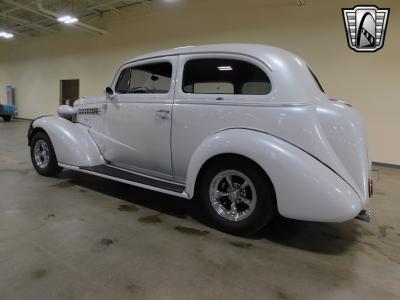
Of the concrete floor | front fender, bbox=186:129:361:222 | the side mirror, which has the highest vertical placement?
the side mirror

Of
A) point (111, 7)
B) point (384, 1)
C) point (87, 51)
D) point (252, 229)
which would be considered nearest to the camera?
point (252, 229)

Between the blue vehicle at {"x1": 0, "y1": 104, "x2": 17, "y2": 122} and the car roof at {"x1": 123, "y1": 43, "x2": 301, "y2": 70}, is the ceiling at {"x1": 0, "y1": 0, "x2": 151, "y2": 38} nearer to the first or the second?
the blue vehicle at {"x1": 0, "y1": 104, "x2": 17, "y2": 122}

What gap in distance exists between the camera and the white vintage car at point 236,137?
80.5 inches

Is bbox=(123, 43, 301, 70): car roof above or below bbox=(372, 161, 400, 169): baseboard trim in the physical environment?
above

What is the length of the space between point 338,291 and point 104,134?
2.89 meters

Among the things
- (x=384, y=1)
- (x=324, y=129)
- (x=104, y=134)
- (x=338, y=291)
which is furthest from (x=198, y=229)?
(x=384, y=1)

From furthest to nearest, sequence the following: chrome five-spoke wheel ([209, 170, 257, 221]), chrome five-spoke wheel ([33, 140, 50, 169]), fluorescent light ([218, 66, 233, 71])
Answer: chrome five-spoke wheel ([33, 140, 50, 169]), fluorescent light ([218, 66, 233, 71]), chrome five-spoke wheel ([209, 170, 257, 221])

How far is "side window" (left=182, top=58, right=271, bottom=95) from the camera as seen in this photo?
241 centimetres

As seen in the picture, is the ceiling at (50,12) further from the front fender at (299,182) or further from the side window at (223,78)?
the front fender at (299,182)

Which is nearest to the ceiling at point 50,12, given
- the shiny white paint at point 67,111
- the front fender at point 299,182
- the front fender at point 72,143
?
the shiny white paint at point 67,111

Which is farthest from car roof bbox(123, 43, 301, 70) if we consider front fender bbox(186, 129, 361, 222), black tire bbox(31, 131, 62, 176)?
black tire bbox(31, 131, 62, 176)

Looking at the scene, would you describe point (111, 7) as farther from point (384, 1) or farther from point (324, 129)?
point (324, 129)

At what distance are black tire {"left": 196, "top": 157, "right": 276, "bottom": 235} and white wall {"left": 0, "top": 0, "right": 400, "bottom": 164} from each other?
5.27m

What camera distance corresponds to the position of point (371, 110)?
20.2ft
